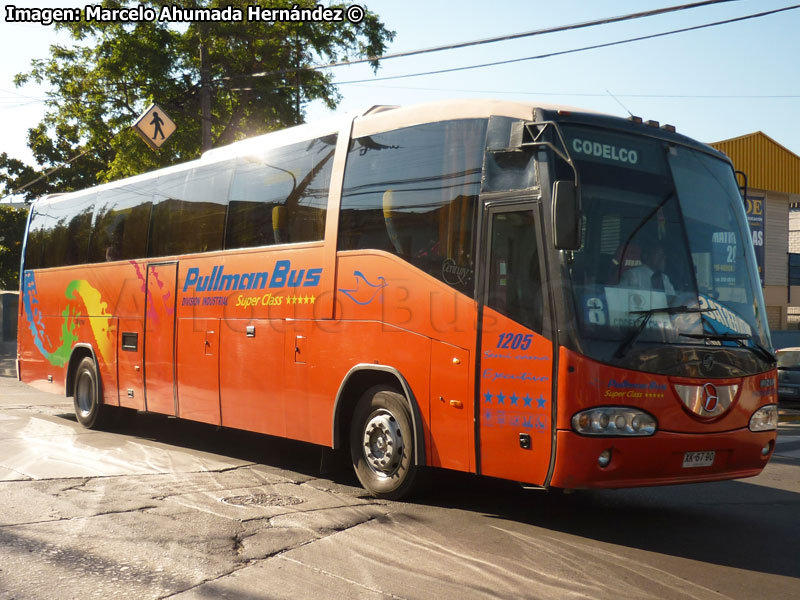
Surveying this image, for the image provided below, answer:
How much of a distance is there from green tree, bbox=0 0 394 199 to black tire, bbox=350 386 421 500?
2151 centimetres

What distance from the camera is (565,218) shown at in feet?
20.1

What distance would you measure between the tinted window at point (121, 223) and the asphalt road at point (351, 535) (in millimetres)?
3505

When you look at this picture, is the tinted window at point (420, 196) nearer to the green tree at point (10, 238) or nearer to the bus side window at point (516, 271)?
the bus side window at point (516, 271)

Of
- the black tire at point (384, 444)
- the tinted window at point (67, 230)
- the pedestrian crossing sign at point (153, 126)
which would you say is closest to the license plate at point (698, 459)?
the black tire at point (384, 444)

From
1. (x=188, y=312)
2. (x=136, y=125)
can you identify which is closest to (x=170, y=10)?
(x=136, y=125)

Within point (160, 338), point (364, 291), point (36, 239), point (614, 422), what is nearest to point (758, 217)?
point (36, 239)

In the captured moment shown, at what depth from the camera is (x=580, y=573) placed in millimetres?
→ 5578

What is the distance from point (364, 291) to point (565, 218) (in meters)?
2.56

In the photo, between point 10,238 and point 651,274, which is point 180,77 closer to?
point 10,238

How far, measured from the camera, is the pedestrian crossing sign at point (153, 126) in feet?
72.2

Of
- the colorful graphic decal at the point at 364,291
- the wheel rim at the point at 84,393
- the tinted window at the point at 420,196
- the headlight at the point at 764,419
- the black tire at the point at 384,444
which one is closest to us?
the headlight at the point at 764,419

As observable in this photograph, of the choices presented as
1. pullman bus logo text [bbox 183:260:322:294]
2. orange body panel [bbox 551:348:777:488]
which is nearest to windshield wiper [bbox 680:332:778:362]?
orange body panel [bbox 551:348:777:488]

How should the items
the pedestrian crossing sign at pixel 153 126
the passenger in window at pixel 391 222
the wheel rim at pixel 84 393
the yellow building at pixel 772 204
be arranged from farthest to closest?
the yellow building at pixel 772 204 → the pedestrian crossing sign at pixel 153 126 → the wheel rim at pixel 84 393 → the passenger in window at pixel 391 222

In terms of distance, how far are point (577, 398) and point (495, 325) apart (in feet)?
3.07
